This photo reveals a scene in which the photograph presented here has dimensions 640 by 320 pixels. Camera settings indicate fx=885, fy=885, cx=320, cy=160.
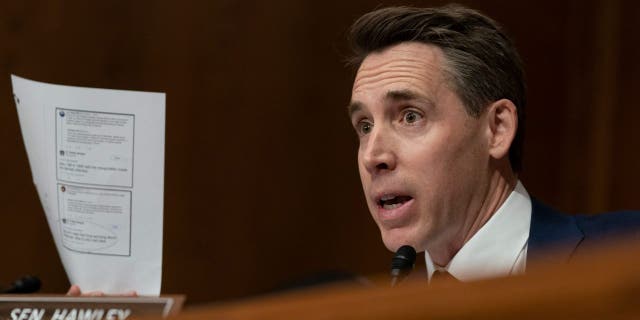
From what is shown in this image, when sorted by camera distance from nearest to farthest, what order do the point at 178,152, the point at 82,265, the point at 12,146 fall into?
1. the point at 82,265
2. the point at 12,146
3. the point at 178,152

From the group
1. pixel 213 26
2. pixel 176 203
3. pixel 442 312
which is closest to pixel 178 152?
pixel 176 203

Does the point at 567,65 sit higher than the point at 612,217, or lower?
higher

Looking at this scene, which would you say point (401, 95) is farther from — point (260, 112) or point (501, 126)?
point (260, 112)

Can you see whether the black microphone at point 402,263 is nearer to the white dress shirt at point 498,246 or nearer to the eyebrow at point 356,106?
the white dress shirt at point 498,246

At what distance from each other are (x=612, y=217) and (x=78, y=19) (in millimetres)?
1285

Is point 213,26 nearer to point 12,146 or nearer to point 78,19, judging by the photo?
point 78,19

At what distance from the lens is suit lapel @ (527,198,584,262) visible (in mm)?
1474

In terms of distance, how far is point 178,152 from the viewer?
2.21 m

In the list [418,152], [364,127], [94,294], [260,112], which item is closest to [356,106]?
[364,127]

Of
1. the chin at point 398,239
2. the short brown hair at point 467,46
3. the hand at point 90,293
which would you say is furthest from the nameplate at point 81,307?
the short brown hair at point 467,46

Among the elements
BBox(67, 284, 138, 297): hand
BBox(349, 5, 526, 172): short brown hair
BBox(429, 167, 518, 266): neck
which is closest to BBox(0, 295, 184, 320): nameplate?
BBox(67, 284, 138, 297): hand

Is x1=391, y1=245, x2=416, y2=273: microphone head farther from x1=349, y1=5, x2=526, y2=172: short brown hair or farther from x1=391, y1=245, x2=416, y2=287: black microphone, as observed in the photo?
x1=349, y1=5, x2=526, y2=172: short brown hair

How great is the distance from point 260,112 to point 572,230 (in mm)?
950

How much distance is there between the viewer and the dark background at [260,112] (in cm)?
210
